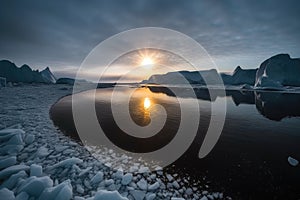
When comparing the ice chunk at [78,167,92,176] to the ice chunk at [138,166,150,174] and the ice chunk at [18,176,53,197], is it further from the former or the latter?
the ice chunk at [138,166,150,174]

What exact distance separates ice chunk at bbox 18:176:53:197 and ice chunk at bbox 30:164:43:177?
402 millimetres

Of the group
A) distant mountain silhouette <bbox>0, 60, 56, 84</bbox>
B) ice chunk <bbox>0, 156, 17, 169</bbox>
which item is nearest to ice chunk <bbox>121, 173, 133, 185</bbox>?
ice chunk <bbox>0, 156, 17, 169</bbox>

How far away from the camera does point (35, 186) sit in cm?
380

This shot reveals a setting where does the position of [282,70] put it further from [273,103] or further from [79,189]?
[79,189]

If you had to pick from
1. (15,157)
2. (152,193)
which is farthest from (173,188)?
(15,157)

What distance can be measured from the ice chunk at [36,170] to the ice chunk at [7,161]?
0.93 m

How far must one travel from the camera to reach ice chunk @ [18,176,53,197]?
372 cm

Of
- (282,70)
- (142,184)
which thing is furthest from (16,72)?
(282,70)

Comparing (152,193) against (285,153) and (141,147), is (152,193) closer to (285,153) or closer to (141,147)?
(141,147)

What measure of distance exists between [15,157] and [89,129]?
4.25 m

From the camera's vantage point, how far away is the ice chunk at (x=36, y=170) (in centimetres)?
444

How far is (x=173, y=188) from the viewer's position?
439cm

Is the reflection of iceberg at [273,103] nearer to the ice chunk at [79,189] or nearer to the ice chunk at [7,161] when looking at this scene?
the ice chunk at [79,189]

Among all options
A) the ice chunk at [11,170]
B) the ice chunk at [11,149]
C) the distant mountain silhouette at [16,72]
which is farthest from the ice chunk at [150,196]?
the distant mountain silhouette at [16,72]
